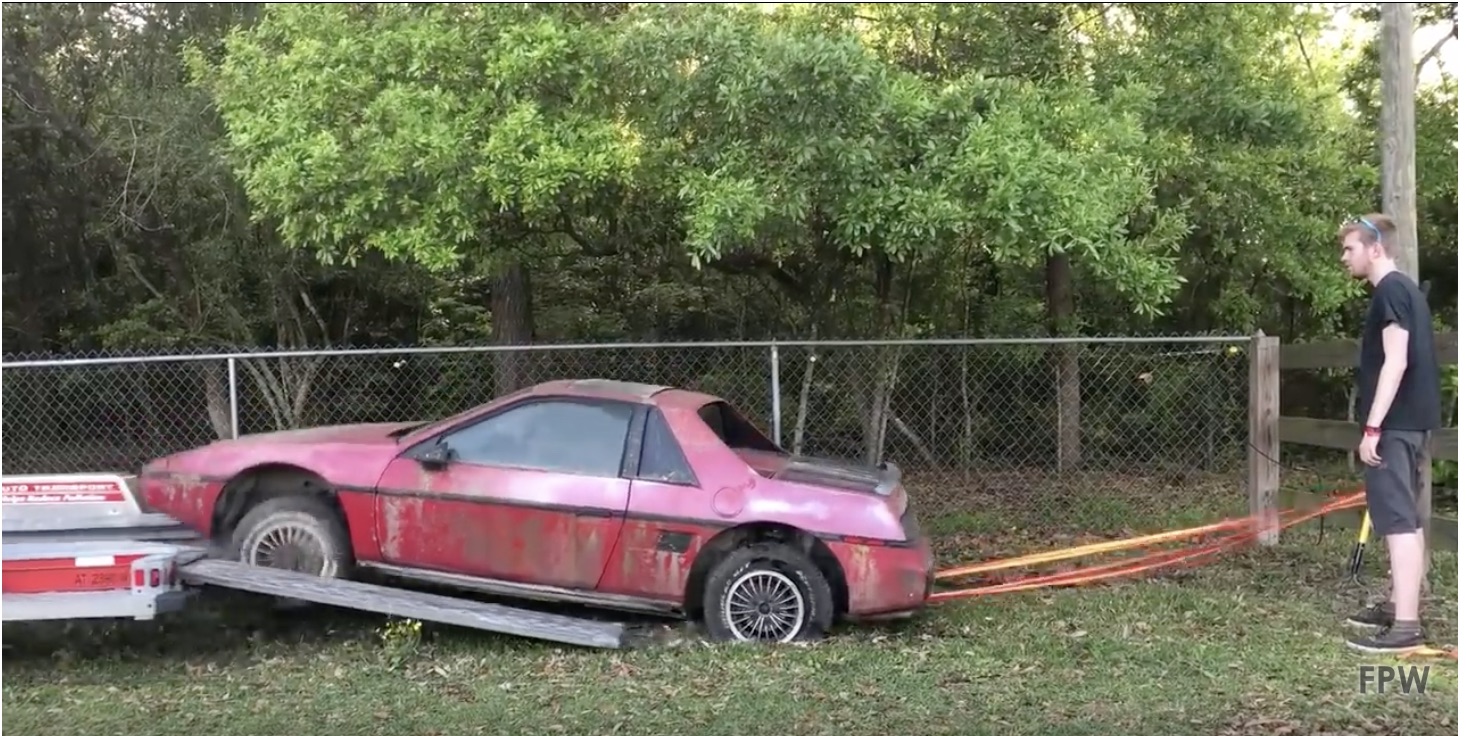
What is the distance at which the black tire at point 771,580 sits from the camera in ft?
17.3

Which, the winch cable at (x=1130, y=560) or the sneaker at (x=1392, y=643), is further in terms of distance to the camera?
the winch cable at (x=1130, y=560)

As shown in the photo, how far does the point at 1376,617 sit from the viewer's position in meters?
5.35

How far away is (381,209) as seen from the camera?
6094 millimetres

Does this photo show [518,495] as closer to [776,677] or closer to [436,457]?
[436,457]

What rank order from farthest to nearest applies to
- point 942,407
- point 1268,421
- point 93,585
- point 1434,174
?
point 1434,174 < point 942,407 < point 1268,421 < point 93,585

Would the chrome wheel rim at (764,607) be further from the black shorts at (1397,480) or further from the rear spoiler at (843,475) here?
the black shorts at (1397,480)

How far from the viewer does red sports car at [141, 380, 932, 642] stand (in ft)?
17.3

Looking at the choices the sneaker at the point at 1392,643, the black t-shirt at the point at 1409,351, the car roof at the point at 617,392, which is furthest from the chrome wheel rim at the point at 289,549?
the black t-shirt at the point at 1409,351

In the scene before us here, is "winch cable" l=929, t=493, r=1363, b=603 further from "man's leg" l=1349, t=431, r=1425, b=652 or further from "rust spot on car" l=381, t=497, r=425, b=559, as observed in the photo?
"rust spot on car" l=381, t=497, r=425, b=559

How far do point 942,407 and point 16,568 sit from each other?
6.76 m

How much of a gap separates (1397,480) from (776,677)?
2.89 m

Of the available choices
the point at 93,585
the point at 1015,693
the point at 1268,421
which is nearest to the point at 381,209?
the point at 93,585

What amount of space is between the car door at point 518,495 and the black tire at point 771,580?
0.55 metres

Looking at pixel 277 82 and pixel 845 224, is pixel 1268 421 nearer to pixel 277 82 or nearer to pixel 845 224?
pixel 845 224
